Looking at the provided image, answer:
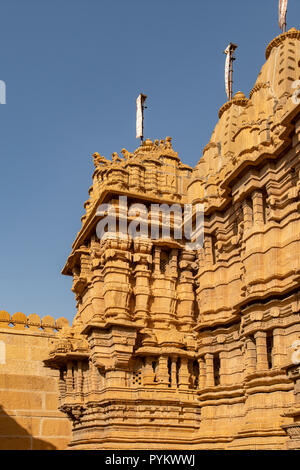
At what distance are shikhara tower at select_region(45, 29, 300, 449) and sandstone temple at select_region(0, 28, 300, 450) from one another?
0.16 feet

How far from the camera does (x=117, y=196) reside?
22.7 metres

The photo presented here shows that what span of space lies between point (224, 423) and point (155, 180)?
32.7 ft

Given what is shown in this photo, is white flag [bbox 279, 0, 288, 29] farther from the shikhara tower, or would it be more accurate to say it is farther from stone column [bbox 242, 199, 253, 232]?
stone column [bbox 242, 199, 253, 232]

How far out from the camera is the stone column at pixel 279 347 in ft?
52.0

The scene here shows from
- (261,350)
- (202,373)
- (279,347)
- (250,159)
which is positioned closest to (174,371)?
(202,373)

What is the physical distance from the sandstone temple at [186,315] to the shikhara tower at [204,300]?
48 millimetres

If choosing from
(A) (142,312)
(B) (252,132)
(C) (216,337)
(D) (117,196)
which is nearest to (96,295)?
(A) (142,312)

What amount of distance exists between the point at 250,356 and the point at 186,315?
5.89m

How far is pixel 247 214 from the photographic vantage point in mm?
18688

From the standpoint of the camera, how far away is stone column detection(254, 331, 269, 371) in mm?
16484

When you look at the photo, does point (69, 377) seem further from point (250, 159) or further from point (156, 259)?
point (250, 159)

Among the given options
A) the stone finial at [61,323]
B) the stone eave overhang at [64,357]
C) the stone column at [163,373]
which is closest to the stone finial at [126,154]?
the stone finial at [61,323]

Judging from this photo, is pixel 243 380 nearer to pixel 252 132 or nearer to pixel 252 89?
pixel 252 132

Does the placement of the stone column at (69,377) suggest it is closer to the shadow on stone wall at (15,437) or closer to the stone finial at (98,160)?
the shadow on stone wall at (15,437)
